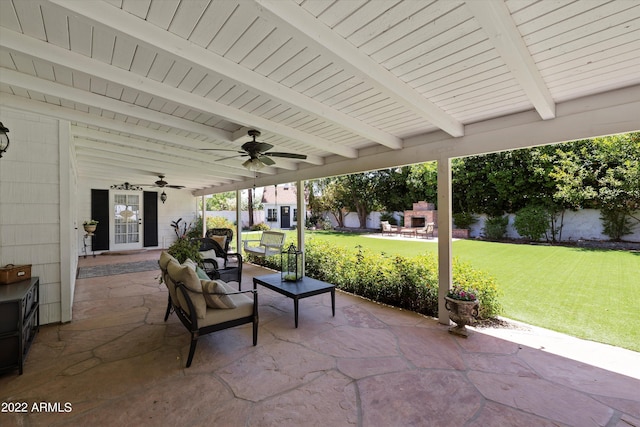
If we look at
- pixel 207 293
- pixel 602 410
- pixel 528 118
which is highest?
pixel 528 118

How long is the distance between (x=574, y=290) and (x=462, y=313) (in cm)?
330

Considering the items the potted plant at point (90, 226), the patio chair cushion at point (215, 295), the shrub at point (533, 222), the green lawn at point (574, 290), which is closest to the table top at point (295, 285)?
the patio chair cushion at point (215, 295)

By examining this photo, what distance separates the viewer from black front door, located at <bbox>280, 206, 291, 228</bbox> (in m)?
23.0

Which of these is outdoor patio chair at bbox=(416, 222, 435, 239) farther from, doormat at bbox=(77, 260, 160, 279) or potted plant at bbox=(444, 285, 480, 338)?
doormat at bbox=(77, 260, 160, 279)

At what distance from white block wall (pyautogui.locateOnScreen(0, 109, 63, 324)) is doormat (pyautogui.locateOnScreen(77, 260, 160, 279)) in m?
3.32

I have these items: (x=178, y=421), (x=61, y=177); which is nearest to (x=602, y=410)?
(x=178, y=421)

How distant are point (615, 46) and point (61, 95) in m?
4.56

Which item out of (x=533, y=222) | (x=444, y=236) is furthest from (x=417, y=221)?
(x=444, y=236)

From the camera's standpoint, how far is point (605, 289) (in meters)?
5.09

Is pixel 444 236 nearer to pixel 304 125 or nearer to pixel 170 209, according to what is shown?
pixel 304 125

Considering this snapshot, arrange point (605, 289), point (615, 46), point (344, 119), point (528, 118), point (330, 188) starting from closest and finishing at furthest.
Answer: point (615, 46), point (528, 118), point (344, 119), point (605, 289), point (330, 188)

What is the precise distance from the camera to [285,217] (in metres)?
23.1

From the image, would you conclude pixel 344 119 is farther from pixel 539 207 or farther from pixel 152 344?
pixel 539 207

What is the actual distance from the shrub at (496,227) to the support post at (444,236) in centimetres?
1056
